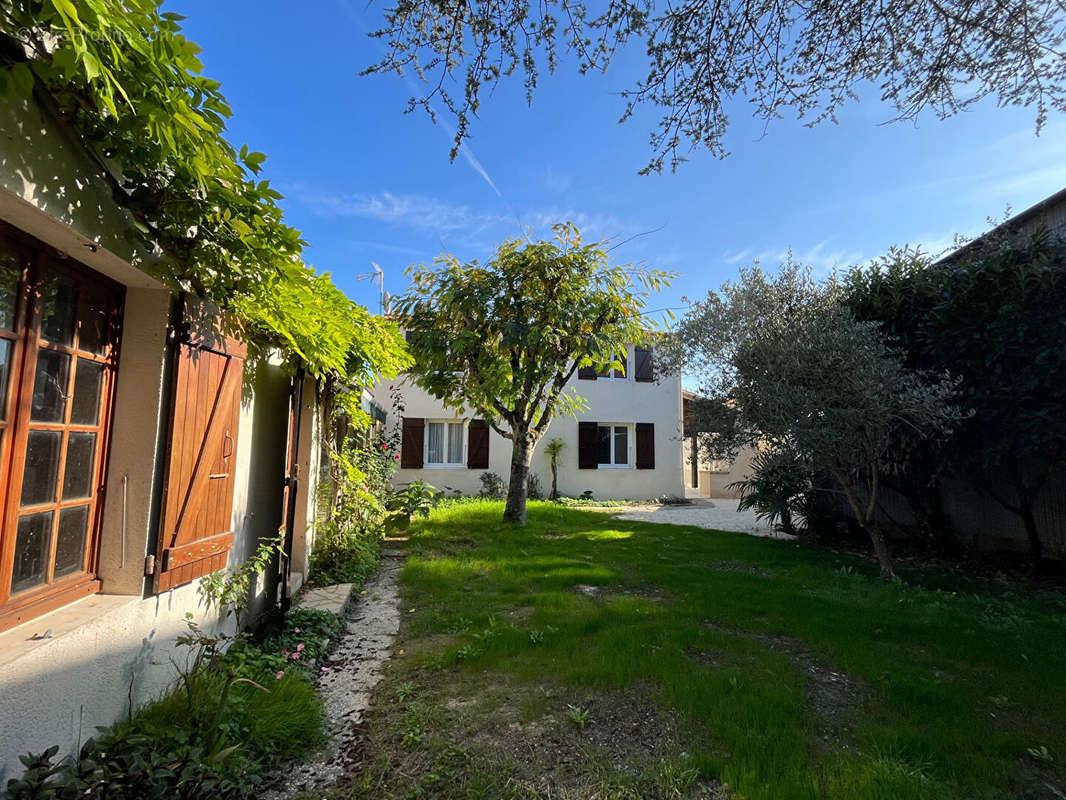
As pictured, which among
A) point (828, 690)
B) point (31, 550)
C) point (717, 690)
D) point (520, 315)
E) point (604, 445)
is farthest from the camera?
point (604, 445)

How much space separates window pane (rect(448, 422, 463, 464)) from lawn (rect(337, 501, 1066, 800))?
9294 mm

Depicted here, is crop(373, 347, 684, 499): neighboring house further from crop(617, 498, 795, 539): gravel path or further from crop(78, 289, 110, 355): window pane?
crop(78, 289, 110, 355): window pane

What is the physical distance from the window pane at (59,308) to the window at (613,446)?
47.4 ft

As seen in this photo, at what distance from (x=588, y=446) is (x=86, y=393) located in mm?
14085

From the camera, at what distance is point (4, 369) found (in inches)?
74.2

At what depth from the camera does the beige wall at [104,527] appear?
1749mm

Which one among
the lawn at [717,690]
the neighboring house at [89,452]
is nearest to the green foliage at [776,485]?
the lawn at [717,690]

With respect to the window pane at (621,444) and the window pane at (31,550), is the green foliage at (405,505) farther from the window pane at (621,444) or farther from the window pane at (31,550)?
the window pane at (621,444)

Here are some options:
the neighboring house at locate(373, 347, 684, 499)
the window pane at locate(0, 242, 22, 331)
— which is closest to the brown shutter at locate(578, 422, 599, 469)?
the neighboring house at locate(373, 347, 684, 499)

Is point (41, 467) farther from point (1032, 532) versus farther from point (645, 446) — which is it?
point (645, 446)

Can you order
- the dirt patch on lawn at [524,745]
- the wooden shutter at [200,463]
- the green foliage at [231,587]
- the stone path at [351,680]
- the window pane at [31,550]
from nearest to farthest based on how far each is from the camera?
the window pane at [31,550] < the dirt patch on lawn at [524,745] < the stone path at [351,680] < the wooden shutter at [200,463] < the green foliage at [231,587]

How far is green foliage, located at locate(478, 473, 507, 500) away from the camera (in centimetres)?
1470

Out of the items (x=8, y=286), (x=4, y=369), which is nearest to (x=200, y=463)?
(x=4, y=369)

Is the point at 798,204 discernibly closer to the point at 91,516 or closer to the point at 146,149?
the point at 146,149
